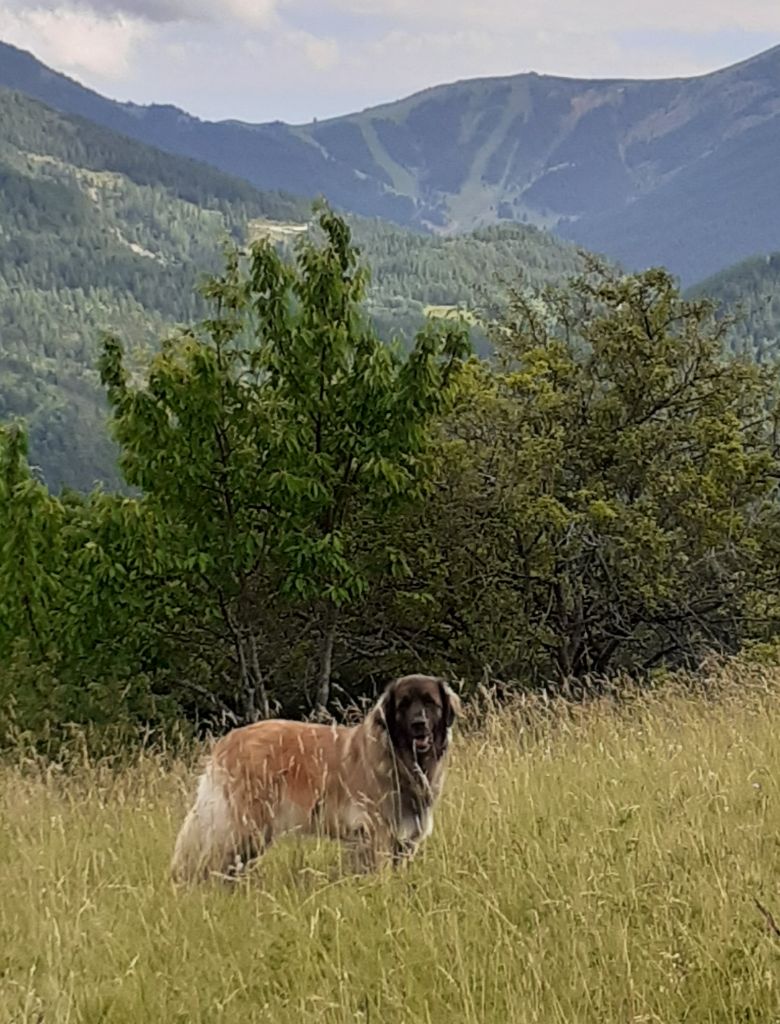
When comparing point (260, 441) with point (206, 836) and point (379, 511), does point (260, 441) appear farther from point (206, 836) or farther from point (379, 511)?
point (206, 836)

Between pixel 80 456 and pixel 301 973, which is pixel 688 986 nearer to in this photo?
pixel 301 973

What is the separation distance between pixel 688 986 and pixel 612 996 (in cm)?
20

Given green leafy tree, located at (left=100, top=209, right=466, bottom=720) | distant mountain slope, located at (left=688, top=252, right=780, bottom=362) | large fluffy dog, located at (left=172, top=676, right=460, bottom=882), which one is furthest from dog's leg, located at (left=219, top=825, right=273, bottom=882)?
distant mountain slope, located at (left=688, top=252, right=780, bottom=362)

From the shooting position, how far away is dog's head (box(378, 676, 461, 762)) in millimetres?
4609

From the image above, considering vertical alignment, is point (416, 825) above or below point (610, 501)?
above

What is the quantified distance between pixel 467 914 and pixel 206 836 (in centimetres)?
137

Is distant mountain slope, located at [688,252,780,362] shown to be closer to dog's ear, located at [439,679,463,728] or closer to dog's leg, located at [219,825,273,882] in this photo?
dog's ear, located at [439,679,463,728]

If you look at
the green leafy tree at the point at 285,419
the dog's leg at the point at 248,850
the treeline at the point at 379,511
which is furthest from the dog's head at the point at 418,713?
the green leafy tree at the point at 285,419

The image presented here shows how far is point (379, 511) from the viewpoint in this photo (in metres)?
12.2

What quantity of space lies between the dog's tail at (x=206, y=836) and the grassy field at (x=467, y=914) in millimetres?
122

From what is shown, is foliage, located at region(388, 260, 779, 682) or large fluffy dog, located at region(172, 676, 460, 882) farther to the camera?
foliage, located at region(388, 260, 779, 682)

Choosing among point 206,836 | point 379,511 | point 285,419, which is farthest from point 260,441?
point 206,836

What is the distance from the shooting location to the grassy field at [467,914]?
9.75ft

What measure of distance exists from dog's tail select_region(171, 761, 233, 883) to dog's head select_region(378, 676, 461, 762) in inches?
29.8
